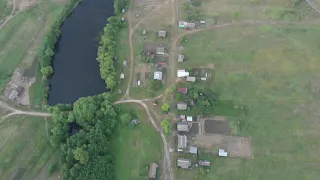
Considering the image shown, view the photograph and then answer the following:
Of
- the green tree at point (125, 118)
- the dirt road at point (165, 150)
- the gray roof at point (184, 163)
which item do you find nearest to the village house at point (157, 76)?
the dirt road at point (165, 150)

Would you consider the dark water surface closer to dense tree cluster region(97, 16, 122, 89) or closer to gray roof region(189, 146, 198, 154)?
dense tree cluster region(97, 16, 122, 89)

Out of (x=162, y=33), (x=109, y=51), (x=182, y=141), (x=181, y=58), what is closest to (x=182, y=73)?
(x=181, y=58)

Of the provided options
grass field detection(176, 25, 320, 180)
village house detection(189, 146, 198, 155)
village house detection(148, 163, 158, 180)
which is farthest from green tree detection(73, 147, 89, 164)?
grass field detection(176, 25, 320, 180)

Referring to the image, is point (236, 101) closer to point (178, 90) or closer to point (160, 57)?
point (178, 90)

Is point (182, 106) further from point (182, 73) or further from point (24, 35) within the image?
point (24, 35)

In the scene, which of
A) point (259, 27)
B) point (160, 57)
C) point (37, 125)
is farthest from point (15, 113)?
point (259, 27)

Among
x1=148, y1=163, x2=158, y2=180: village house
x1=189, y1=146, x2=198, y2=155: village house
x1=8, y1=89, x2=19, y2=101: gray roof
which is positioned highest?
x1=8, y1=89, x2=19, y2=101: gray roof

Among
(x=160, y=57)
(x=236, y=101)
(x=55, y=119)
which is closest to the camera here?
(x=55, y=119)
